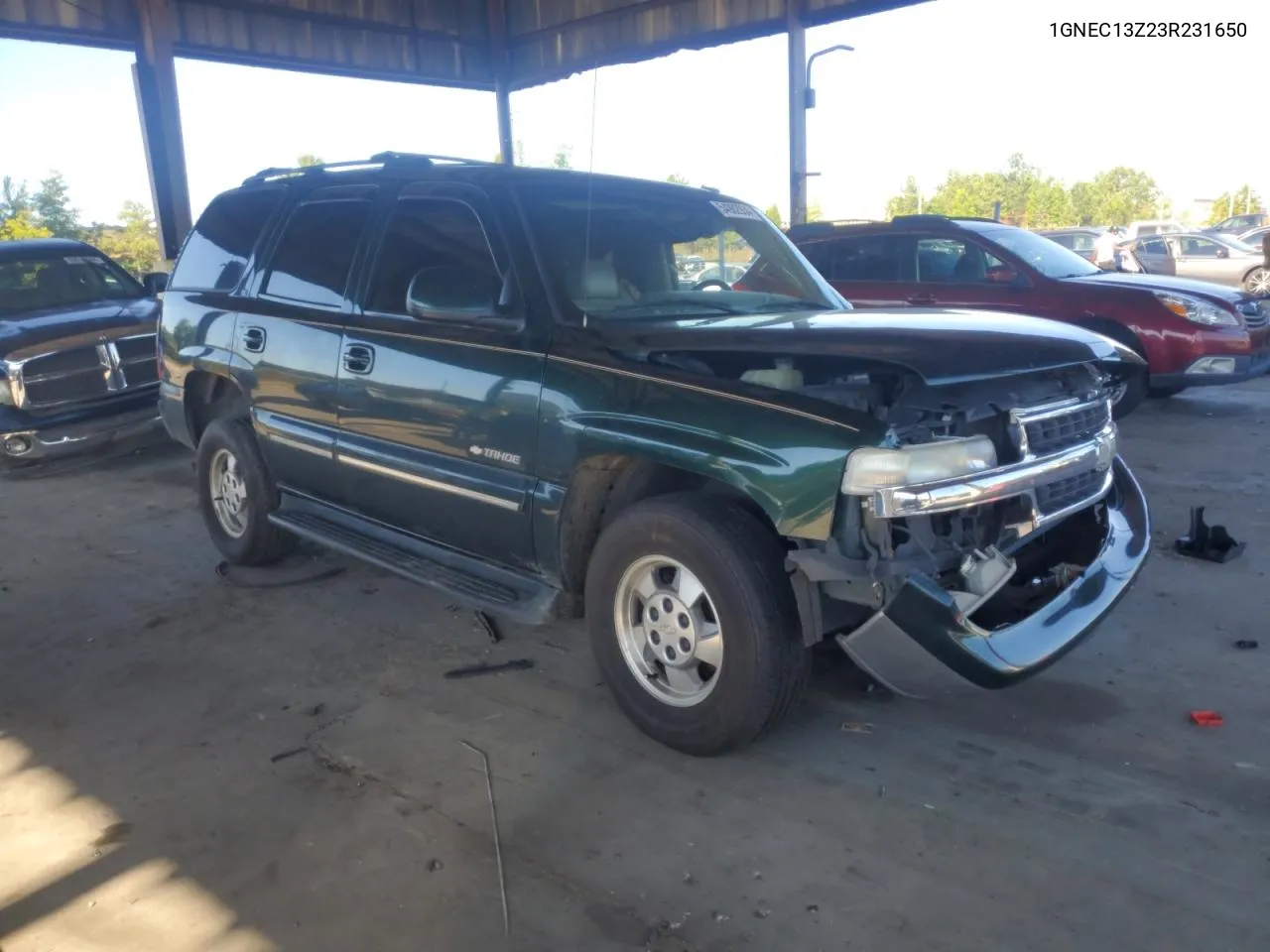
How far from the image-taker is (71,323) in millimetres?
7957

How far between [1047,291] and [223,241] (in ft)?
21.7

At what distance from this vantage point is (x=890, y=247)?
9.23 m

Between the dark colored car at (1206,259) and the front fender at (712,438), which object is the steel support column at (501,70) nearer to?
the front fender at (712,438)

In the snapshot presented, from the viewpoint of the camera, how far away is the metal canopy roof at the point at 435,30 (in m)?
11.6

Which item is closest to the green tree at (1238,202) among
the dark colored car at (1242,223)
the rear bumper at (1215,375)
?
the dark colored car at (1242,223)

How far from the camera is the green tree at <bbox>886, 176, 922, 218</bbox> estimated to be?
142 feet

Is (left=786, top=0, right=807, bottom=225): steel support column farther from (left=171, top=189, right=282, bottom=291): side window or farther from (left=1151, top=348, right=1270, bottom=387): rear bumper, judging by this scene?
(left=171, top=189, right=282, bottom=291): side window

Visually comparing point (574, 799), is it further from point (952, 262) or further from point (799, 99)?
point (799, 99)

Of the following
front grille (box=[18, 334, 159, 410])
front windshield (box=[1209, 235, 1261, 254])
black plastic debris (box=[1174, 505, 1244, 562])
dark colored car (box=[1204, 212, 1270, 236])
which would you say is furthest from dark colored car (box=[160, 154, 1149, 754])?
dark colored car (box=[1204, 212, 1270, 236])

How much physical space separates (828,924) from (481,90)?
15.3m

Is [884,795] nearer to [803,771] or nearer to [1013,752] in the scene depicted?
[803,771]

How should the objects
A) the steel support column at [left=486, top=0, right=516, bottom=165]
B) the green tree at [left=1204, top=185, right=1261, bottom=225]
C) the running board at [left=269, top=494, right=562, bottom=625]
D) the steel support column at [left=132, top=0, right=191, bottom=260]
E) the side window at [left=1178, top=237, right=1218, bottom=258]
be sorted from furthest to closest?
the green tree at [left=1204, top=185, right=1261, bottom=225]
the side window at [left=1178, top=237, right=1218, bottom=258]
the steel support column at [left=486, top=0, right=516, bottom=165]
the steel support column at [left=132, top=0, right=191, bottom=260]
the running board at [left=269, top=494, right=562, bottom=625]

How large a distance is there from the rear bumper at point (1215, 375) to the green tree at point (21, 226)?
17.6 metres

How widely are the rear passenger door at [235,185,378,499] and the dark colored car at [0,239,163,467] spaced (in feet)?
11.3
